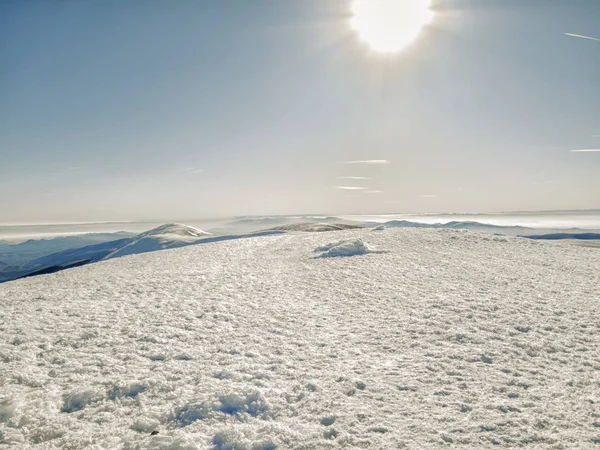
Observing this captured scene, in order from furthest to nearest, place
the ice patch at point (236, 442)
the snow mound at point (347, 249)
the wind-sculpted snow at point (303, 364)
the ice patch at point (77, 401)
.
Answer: the snow mound at point (347, 249), the ice patch at point (77, 401), the wind-sculpted snow at point (303, 364), the ice patch at point (236, 442)

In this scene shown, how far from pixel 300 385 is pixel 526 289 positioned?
46.1 ft

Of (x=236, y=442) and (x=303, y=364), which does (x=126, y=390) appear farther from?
(x=303, y=364)

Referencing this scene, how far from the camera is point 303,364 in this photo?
323 inches

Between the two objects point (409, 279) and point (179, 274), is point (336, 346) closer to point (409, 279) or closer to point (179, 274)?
point (409, 279)

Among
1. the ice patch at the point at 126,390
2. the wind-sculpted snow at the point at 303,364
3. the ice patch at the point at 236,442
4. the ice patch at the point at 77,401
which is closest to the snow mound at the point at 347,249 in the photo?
the wind-sculpted snow at the point at 303,364

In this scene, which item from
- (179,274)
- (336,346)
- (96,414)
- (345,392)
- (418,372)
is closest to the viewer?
Answer: (96,414)

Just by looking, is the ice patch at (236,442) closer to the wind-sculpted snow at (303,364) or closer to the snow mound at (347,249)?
the wind-sculpted snow at (303,364)

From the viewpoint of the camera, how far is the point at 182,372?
25.3ft

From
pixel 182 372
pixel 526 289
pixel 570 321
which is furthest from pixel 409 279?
pixel 182 372

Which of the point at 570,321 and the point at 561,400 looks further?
the point at 570,321

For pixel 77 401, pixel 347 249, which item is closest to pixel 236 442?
pixel 77 401

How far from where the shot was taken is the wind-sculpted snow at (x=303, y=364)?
18.2 ft

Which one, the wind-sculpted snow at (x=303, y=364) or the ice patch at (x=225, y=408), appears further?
the ice patch at (x=225, y=408)

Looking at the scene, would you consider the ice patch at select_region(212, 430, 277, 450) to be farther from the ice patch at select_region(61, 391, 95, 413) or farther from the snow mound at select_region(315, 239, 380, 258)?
the snow mound at select_region(315, 239, 380, 258)
